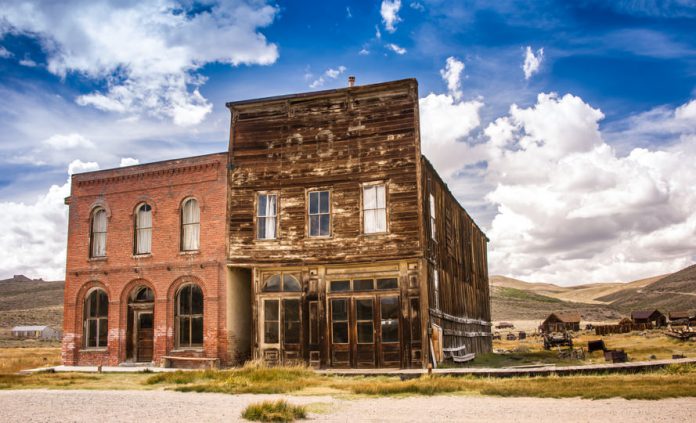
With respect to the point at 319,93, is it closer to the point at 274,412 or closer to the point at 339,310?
the point at 339,310

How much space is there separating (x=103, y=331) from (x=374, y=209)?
39.8 ft

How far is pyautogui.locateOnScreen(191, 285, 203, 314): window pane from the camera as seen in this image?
23236 millimetres

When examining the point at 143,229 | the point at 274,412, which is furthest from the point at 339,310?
the point at 274,412

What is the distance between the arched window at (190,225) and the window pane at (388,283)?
7.20m

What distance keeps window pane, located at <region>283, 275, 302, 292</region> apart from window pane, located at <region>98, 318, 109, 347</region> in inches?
314

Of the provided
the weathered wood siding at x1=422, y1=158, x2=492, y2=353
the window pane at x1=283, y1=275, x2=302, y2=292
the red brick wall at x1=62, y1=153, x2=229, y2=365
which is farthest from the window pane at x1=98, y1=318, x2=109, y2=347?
the weathered wood siding at x1=422, y1=158, x2=492, y2=353

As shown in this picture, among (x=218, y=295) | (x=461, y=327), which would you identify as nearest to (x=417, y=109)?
(x=218, y=295)

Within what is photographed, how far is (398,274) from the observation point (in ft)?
67.5

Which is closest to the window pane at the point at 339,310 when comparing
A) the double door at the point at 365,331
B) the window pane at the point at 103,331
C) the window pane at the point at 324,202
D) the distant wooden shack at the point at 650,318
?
the double door at the point at 365,331

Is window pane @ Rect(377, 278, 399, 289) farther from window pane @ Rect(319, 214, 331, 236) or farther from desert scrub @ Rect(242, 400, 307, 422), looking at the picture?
desert scrub @ Rect(242, 400, 307, 422)

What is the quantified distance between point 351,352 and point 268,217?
219 inches

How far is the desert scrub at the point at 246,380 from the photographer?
14812 mm

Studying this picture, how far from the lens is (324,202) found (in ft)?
71.3

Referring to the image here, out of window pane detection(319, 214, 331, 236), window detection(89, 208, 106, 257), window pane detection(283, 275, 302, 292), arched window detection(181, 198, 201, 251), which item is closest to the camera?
window pane detection(319, 214, 331, 236)
